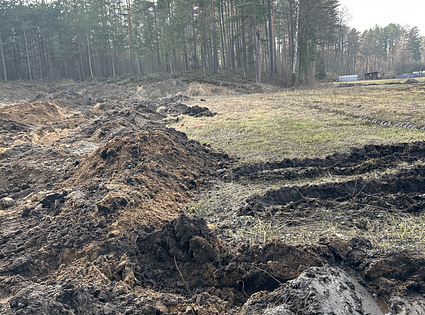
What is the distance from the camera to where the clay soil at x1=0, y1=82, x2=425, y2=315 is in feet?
9.63

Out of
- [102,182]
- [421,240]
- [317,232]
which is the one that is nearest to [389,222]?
[421,240]

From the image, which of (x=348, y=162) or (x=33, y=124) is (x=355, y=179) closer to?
(x=348, y=162)

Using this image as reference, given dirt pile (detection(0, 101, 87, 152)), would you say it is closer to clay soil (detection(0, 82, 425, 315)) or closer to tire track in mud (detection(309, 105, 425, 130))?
clay soil (detection(0, 82, 425, 315))

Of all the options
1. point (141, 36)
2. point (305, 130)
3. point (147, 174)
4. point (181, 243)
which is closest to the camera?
point (181, 243)

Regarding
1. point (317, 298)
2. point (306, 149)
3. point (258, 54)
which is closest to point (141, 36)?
point (258, 54)

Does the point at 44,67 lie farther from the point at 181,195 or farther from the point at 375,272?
the point at 375,272

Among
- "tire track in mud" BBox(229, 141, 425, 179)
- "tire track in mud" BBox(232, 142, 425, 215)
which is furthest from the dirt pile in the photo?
"tire track in mud" BBox(232, 142, 425, 215)

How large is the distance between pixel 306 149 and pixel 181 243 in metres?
5.61

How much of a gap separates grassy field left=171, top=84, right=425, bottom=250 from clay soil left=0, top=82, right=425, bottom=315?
0.19 m

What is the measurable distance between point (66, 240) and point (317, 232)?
11.4 feet

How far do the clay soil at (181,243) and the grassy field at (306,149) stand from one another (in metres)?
0.19

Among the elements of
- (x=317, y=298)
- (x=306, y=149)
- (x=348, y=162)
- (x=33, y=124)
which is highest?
(x=33, y=124)

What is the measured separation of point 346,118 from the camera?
12234 millimetres

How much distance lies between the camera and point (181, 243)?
3.88m
